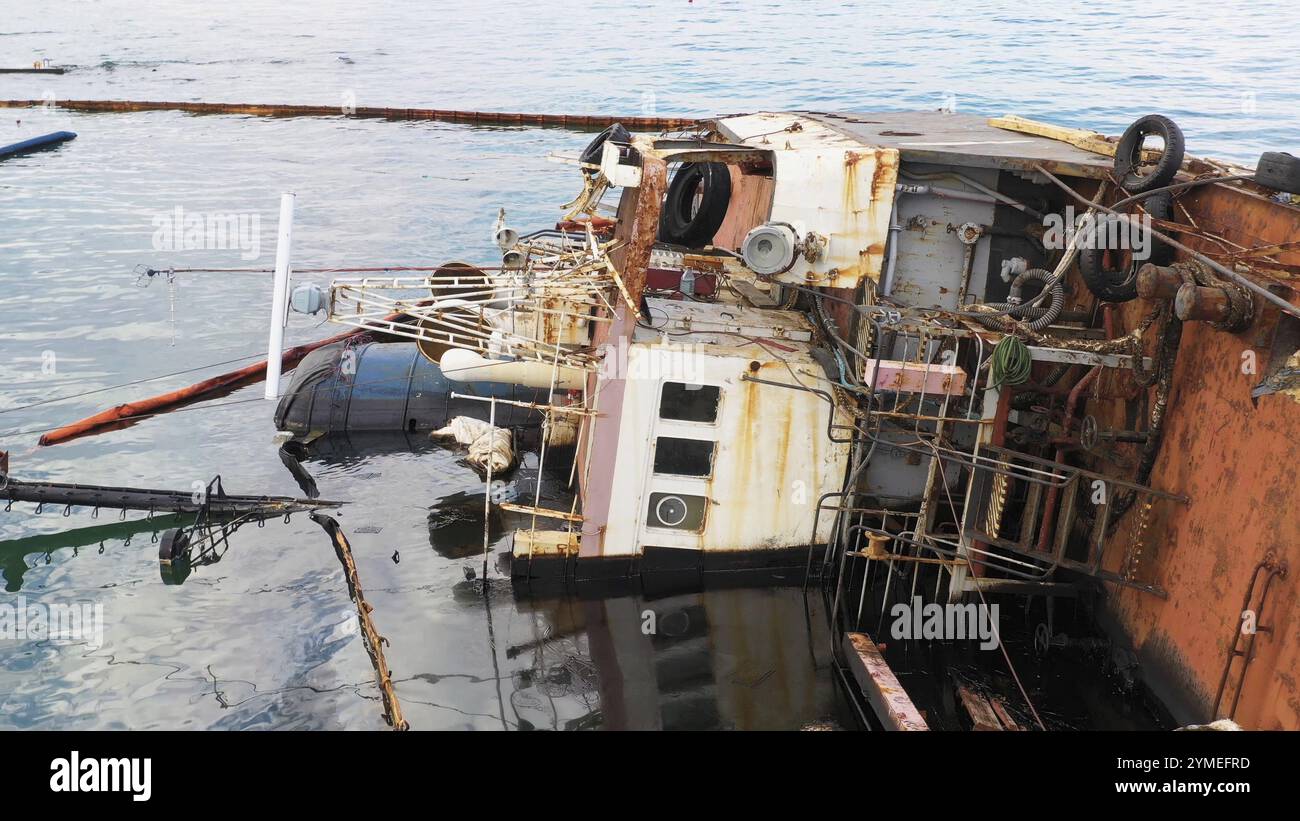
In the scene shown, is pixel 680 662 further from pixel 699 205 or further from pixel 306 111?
pixel 306 111

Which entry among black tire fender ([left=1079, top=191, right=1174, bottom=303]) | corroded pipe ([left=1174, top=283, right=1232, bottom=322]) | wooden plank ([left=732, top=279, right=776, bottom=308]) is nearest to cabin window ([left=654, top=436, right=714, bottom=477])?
wooden plank ([left=732, top=279, right=776, bottom=308])

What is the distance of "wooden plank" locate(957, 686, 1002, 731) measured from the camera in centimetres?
1323

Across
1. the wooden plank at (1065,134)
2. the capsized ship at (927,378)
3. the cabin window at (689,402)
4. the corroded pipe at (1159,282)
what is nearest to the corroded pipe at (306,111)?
the wooden plank at (1065,134)

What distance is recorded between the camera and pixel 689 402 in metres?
15.2

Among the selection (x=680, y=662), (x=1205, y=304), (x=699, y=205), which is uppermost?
(x=699, y=205)

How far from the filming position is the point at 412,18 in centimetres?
9519

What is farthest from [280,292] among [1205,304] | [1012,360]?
[1205,304]

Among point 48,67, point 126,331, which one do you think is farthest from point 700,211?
point 48,67

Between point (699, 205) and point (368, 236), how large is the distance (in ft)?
79.3

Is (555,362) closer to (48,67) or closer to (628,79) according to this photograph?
(628,79)

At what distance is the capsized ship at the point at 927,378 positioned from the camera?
516 inches

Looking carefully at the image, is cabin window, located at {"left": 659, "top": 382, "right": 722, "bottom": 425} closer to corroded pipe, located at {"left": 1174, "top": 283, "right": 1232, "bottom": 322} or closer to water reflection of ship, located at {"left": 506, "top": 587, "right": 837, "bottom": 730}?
water reflection of ship, located at {"left": 506, "top": 587, "right": 837, "bottom": 730}

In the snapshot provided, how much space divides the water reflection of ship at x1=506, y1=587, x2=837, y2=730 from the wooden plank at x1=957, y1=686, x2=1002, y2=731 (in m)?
1.77

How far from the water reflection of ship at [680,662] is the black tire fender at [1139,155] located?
24.9ft
